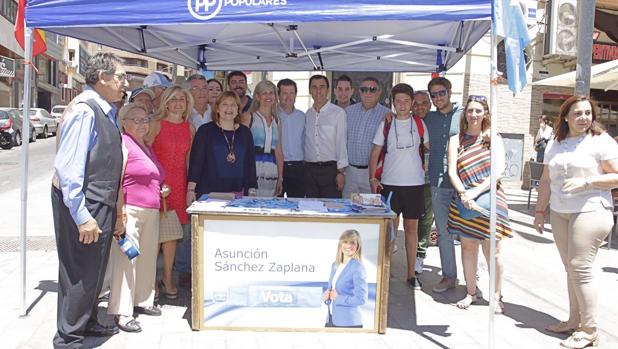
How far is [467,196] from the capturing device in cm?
469

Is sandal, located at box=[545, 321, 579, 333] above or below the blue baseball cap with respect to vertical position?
below

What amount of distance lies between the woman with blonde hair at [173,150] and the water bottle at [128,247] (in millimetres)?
568

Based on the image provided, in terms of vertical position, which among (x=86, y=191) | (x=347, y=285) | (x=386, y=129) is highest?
(x=386, y=129)

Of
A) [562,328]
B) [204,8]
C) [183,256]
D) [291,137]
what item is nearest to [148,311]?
[183,256]

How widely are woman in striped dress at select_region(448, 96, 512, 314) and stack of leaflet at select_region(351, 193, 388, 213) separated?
0.78m

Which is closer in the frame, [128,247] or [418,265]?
[128,247]

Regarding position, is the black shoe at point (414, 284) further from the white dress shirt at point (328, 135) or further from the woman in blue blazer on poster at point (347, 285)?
the woman in blue blazer on poster at point (347, 285)

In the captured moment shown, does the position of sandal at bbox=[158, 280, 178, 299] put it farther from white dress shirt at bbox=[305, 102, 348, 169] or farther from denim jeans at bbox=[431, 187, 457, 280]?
denim jeans at bbox=[431, 187, 457, 280]

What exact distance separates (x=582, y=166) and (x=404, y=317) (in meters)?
1.86

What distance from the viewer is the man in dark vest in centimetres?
348

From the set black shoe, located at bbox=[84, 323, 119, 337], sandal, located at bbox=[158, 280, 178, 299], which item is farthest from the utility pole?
black shoe, located at bbox=[84, 323, 119, 337]

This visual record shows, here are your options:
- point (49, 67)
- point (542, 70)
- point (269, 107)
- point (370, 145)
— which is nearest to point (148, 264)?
point (269, 107)

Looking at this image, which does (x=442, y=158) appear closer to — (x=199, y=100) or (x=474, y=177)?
(x=474, y=177)

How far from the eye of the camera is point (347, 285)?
13.6ft
